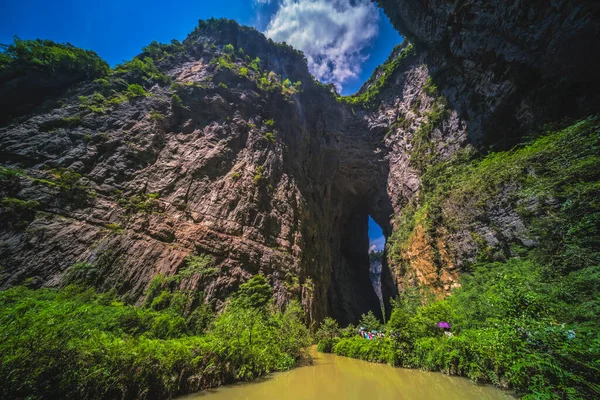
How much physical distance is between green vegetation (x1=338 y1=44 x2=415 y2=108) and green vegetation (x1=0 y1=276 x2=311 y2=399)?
101 ft

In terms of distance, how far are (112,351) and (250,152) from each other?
16.0 metres

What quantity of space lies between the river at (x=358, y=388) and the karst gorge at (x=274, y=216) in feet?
1.72

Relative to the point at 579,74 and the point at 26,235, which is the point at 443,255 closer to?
the point at 579,74

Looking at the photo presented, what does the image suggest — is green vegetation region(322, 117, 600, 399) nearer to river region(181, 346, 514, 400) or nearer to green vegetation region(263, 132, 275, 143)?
river region(181, 346, 514, 400)

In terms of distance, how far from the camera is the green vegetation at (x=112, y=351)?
9.87 ft

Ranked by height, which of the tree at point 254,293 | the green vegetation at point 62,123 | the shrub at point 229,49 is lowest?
the tree at point 254,293

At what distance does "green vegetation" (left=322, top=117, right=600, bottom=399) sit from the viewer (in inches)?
124

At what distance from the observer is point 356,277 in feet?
96.6

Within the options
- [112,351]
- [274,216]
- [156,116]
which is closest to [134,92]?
[156,116]

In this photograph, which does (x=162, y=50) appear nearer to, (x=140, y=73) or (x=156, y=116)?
(x=140, y=73)

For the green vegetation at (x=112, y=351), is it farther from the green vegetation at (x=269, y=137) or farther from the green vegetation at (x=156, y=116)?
the green vegetation at (x=269, y=137)

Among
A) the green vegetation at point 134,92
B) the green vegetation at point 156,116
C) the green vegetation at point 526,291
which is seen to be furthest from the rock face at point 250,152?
the green vegetation at point 526,291

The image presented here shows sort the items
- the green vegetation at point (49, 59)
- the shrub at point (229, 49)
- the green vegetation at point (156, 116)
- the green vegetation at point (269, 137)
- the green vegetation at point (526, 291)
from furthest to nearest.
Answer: the shrub at point (229, 49)
the green vegetation at point (269, 137)
the green vegetation at point (156, 116)
the green vegetation at point (49, 59)
the green vegetation at point (526, 291)

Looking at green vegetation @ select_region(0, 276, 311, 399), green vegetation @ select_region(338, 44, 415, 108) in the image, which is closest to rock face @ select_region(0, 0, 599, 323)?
green vegetation @ select_region(338, 44, 415, 108)
